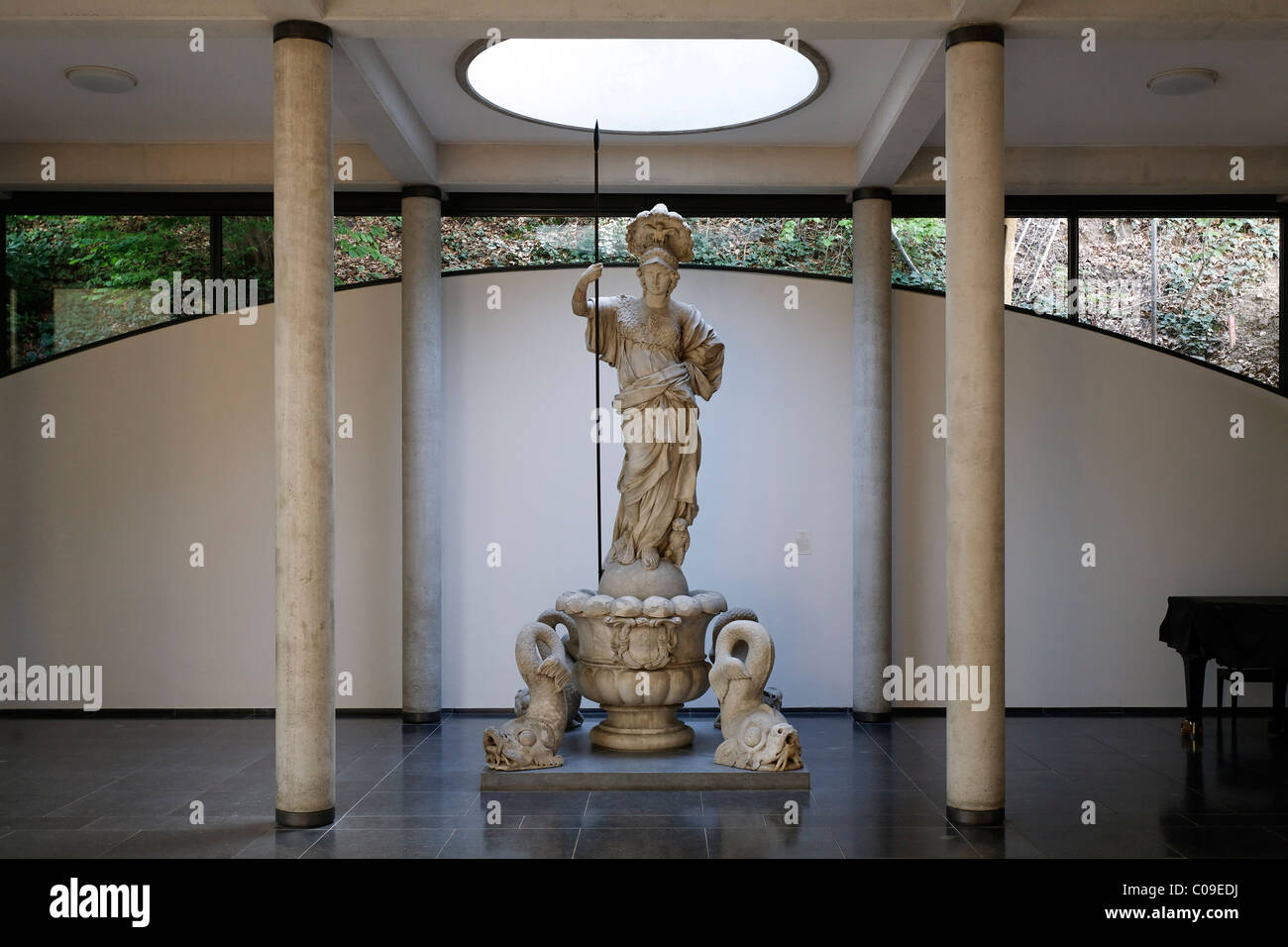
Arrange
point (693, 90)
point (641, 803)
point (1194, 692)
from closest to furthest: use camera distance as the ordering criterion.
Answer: point (641, 803)
point (1194, 692)
point (693, 90)

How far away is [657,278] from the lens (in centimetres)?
733

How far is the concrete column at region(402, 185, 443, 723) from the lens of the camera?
8.73 metres

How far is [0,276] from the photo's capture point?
30.4ft

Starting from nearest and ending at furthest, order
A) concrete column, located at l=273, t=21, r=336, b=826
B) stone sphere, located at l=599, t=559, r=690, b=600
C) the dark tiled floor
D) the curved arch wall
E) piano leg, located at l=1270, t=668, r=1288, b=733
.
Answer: the dark tiled floor → concrete column, located at l=273, t=21, r=336, b=826 → stone sphere, located at l=599, t=559, r=690, b=600 → piano leg, located at l=1270, t=668, r=1288, b=733 → the curved arch wall

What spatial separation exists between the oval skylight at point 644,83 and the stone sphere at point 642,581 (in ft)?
10.5

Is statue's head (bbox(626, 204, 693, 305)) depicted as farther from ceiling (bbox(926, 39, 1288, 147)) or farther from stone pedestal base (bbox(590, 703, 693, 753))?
stone pedestal base (bbox(590, 703, 693, 753))

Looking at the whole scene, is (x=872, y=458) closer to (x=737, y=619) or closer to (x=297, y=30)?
(x=737, y=619)

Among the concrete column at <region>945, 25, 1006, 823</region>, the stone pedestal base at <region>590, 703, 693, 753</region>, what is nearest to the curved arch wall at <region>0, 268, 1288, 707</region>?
the stone pedestal base at <region>590, 703, 693, 753</region>

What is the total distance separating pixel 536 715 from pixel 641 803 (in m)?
0.95

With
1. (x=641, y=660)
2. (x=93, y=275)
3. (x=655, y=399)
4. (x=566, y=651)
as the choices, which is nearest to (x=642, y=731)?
(x=641, y=660)

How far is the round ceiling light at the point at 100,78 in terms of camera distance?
7.14 meters

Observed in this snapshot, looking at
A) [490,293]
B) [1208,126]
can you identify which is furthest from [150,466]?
[1208,126]

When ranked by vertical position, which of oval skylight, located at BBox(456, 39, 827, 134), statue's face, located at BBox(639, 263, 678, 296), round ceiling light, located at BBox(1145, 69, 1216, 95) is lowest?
statue's face, located at BBox(639, 263, 678, 296)

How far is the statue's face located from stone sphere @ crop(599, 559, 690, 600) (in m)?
1.73
